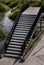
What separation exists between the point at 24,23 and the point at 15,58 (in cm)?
658

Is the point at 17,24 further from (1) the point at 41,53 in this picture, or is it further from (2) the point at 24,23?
(1) the point at 41,53

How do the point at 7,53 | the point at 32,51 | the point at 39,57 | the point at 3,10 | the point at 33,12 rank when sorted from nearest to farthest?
the point at 39,57 < the point at 32,51 < the point at 7,53 < the point at 33,12 < the point at 3,10

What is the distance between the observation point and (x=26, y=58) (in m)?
22.6

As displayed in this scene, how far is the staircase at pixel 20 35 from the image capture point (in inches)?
999

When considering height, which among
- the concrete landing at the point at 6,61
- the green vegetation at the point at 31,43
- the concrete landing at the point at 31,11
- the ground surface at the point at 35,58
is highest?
the concrete landing at the point at 31,11

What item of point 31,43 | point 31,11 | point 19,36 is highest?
point 31,11

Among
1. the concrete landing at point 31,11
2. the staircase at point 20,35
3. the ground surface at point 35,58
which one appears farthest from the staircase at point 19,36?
the ground surface at point 35,58

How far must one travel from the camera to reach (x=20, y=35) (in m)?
27.5

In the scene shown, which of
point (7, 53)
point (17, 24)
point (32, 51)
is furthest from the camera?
point (17, 24)

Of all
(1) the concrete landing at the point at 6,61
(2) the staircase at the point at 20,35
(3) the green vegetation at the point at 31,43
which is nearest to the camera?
(1) the concrete landing at the point at 6,61

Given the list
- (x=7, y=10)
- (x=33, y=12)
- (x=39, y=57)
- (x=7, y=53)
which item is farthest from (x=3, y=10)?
(x=39, y=57)

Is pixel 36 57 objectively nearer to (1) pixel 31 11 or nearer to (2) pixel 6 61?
(2) pixel 6 61

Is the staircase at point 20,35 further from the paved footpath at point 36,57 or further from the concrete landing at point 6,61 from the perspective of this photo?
the paved footpath at point 36,57

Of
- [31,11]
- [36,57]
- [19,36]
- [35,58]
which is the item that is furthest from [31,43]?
[31,11]
